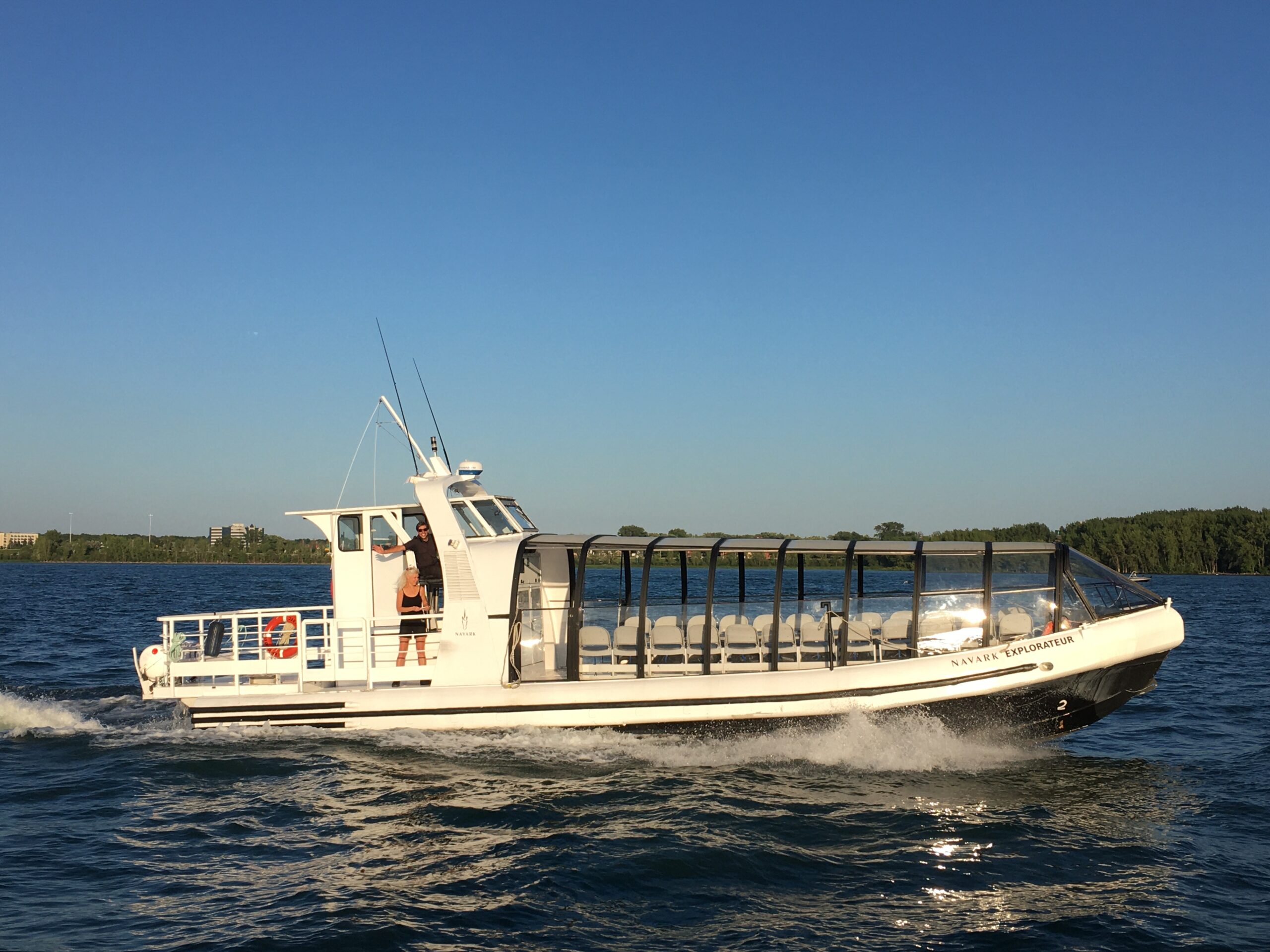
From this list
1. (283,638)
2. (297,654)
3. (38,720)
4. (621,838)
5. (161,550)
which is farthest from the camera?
(161,550)

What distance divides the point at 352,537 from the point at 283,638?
5.87ft

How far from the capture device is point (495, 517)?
1430 cm

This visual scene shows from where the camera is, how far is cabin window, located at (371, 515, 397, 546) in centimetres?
1446

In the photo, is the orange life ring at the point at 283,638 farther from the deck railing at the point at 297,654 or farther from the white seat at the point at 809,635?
the white seat at the point at 809,635

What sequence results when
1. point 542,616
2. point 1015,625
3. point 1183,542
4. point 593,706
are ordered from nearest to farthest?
point 593,706, point 1015,625, point 542,616, point 1183,542

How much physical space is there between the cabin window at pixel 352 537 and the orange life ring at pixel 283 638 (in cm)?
128

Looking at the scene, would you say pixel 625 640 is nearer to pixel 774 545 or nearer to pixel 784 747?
pixel 774 545

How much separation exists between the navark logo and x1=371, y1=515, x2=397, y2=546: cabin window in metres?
2.12

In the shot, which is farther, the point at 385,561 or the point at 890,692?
the point at 385,561

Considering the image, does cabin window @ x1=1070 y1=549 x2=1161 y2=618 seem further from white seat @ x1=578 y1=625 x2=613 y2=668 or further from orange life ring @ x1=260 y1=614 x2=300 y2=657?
orange life ring @ x1=260 y1=614 x2=300 y2=657

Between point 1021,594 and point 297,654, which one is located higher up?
point 1021,594

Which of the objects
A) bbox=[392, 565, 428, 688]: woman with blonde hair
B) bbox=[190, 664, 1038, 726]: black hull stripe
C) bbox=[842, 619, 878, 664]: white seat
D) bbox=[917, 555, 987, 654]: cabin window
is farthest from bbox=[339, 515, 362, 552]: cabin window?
bbox=[917, 555, 987, 654]: cabin window

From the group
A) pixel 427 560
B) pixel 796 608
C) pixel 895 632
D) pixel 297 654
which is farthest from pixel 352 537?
pixel 895 632

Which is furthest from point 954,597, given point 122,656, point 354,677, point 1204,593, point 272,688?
point 1204,593
